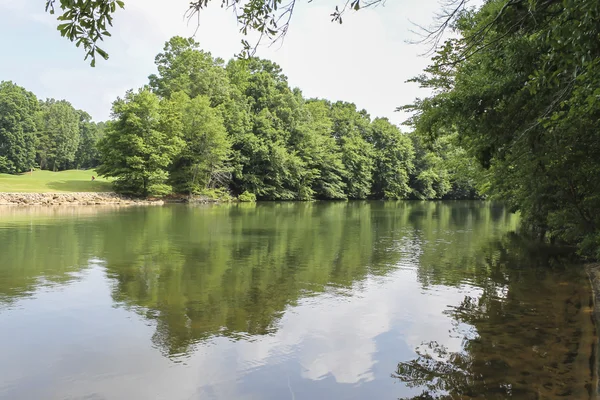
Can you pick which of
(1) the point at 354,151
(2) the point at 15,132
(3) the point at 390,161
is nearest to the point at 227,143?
(1) the point at 354,151

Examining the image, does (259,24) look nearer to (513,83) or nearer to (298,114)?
(513,83)

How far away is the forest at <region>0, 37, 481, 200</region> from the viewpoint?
41688 mm

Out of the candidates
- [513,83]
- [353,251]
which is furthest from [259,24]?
[353,251]

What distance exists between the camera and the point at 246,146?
53219mm

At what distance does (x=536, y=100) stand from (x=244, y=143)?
1897 inches

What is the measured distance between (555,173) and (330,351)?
7.26 metres

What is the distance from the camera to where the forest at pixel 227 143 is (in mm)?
41688

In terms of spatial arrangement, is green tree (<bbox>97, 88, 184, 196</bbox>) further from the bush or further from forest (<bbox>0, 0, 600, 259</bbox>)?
the bush

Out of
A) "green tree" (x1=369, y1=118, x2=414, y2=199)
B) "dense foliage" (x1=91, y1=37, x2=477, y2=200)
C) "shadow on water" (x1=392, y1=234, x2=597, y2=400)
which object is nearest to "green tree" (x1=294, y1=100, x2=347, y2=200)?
"dense foliage" (x1=91, y1=37, x2=477, y2=200)

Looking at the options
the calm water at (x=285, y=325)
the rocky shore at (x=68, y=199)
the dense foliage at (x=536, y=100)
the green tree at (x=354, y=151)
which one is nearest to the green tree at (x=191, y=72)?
the rocky shore at (x=68, y=199)

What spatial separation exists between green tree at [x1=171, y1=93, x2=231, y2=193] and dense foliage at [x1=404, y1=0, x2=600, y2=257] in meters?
37.9

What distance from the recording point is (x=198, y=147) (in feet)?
154

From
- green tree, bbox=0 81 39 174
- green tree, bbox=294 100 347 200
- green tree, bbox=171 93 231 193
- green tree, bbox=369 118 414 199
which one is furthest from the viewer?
green tree, bbox=369 118 414 199

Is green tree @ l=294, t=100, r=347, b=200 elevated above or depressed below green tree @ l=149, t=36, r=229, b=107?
below
